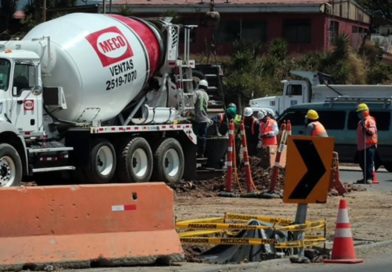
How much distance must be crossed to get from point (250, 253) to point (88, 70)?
8.63 m

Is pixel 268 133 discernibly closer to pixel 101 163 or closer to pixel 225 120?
pixel 225 120

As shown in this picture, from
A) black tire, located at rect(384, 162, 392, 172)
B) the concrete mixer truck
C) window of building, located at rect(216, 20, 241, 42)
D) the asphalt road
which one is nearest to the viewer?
the concrete mixer truck

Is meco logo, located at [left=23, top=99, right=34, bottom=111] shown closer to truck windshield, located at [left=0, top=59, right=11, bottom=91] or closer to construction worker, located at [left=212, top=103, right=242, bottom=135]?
truck windshield, located at [left=0, top=59, right=11, bottom=91]

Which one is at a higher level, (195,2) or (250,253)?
(195,2)

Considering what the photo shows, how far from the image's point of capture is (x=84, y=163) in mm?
18938

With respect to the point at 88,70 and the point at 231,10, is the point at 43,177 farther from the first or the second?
the point at 231,10

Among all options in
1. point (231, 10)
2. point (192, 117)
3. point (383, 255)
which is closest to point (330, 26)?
point (231, 10)

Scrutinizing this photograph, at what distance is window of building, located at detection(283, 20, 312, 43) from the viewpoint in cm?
5762

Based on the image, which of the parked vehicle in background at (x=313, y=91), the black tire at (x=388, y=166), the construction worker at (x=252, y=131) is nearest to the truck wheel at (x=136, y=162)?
the construction worker at (x=252, y=131)

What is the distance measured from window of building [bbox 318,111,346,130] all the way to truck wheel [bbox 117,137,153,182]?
1028 centimetres

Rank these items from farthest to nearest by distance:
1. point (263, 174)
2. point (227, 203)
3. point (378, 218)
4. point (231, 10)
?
point (231, 10)
point (263, 174)
point (227, 203)
point (378, 218)

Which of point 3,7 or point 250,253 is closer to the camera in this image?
point 250,253

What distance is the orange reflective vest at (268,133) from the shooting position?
22.2m

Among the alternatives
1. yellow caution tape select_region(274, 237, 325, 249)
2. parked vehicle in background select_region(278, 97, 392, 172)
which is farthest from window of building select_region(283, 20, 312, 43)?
yellow caution tape select_region(274, 237, 325, 249)
